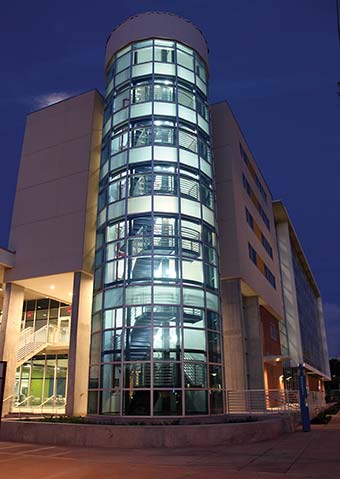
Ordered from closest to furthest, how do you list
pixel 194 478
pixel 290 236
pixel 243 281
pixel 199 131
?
pixel 194 478, pixel 199 131, pixel 243 281, pixel 290 236

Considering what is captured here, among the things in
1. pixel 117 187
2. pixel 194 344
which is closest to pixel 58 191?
pixel 117 187

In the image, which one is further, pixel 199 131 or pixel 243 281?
pixel 243 281

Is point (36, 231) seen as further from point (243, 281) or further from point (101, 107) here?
point (243, 281)

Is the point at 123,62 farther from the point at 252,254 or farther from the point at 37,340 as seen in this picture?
the point at 37,340

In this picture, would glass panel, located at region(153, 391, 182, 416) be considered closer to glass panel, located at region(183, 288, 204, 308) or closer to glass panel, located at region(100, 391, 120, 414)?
glass panel, located at region(100, 391, 120, 414)

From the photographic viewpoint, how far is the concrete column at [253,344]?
95.7ft

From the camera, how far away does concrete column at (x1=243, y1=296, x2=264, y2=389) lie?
95.7 ft

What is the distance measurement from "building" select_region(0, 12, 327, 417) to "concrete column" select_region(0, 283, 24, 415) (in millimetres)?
78

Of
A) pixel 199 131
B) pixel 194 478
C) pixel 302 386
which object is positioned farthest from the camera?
pixel 199 131

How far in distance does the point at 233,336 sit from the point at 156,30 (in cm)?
1933

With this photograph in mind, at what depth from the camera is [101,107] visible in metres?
29.0

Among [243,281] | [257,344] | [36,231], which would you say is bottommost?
[257,344]

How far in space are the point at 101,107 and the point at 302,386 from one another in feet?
68.4

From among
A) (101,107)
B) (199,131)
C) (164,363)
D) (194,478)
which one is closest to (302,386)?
(164,363)
